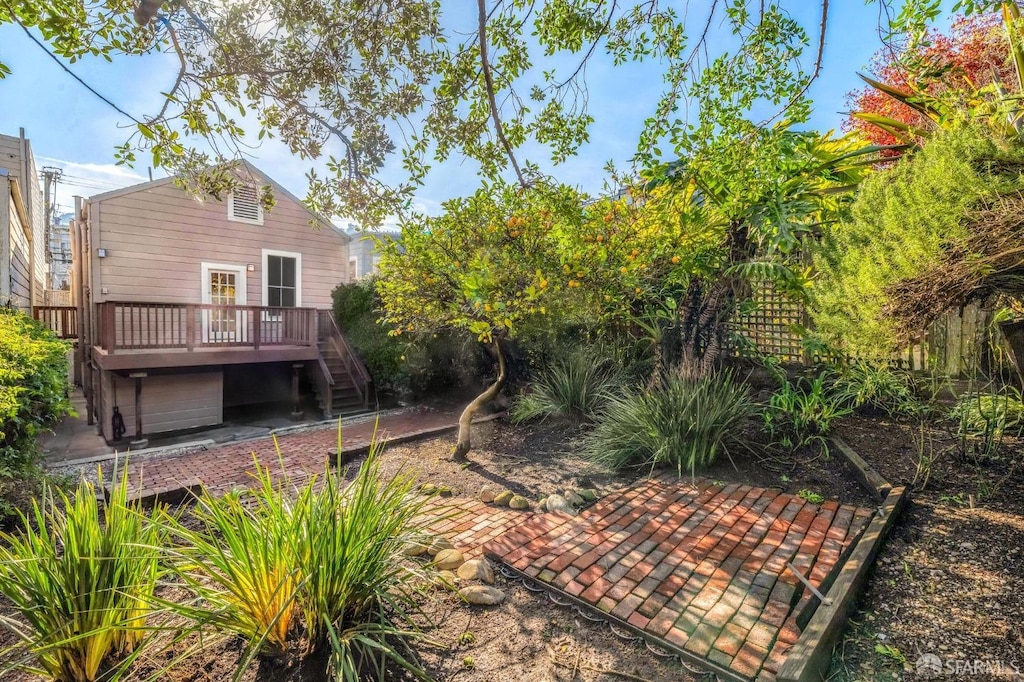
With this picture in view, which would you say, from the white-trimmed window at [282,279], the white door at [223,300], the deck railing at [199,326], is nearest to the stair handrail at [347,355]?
the deck railing at [199,326]

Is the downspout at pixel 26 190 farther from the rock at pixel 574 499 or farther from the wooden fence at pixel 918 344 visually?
the wooden fence at pixel 918 344

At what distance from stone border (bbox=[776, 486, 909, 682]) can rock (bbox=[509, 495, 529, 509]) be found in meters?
1.89

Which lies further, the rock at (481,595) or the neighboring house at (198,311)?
the neighboring house at (198,311)

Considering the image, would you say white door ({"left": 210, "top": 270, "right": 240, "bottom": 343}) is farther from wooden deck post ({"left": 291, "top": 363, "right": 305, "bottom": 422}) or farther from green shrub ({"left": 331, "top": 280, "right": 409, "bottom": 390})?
green shrub ({"left": 331, "top": 280, "right": 409, "bottom": 390})

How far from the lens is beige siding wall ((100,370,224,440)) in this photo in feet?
24.8

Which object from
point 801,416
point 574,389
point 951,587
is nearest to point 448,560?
point 951,587

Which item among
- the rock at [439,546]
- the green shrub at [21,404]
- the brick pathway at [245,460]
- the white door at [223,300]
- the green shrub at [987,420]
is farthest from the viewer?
the white door at [223,300]

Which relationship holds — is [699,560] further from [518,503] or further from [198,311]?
[198,311]

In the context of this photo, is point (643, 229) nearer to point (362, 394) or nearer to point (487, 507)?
point (487, 507)

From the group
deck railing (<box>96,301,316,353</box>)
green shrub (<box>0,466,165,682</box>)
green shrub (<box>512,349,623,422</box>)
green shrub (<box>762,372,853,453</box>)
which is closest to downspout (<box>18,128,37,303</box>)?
deck railing (<box>96,301,316,353</box>)

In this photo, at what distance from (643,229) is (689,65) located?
1.61 m

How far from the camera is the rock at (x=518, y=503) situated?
134 inches

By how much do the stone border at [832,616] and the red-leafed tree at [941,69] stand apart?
2775mm

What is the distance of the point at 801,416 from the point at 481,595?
387cm
